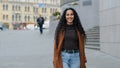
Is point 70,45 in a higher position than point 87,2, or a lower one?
lower

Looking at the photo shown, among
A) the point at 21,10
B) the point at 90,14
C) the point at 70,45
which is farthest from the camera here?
the point at 21,10

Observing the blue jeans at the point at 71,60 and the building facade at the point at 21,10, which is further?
the building facade at the point at 21,10

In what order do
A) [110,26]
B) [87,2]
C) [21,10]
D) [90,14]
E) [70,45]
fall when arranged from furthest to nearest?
[21,10], [87,2], [90,14], [110,26], [70,45]

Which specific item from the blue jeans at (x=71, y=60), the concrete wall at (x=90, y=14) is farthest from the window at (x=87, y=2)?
the blue jeans at (x=71, y=60)

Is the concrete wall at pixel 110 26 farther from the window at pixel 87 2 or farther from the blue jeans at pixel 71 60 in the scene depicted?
the blue jeans at pixel 71 60

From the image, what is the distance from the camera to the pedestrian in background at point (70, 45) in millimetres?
6723

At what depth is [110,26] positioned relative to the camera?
17.0 metres

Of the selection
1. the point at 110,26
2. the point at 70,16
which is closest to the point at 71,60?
the point at 70,16

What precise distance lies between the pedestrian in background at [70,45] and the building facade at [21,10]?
9772cm

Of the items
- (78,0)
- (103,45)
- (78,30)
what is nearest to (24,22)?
(78,0)

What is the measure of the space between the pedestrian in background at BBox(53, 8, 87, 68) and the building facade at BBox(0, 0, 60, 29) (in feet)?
321

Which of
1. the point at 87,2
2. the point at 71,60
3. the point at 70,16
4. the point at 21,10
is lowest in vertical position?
the point at 71,60

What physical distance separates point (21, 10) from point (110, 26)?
92534 millimetres

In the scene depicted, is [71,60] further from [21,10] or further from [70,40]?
[21,10]
